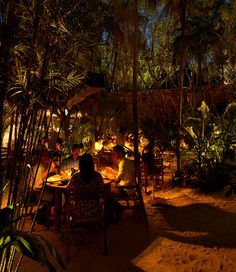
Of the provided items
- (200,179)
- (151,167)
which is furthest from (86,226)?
(200,179)

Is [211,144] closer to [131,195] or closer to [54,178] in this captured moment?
[131,195]

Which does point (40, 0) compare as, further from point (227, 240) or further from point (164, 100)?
point (164, 100)

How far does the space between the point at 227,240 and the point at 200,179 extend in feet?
8.95

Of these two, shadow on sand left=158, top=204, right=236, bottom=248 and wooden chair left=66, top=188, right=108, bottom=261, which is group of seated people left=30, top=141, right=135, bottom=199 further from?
shadow on sand left=158, top=204, right=236, bottom=248

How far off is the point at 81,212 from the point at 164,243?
4.01ft

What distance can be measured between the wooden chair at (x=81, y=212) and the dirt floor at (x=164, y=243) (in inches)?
10.2

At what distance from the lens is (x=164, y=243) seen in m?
4.21

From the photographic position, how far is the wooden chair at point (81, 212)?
12.6 ft

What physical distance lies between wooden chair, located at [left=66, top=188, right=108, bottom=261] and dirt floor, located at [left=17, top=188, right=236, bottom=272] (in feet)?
0.85

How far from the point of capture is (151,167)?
7.00 m

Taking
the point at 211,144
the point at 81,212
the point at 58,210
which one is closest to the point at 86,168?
the point at 81,212

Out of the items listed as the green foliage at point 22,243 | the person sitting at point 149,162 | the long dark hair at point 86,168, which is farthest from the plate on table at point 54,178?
the green foliage at point 22,243

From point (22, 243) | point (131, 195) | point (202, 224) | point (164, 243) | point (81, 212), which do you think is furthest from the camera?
point (131, 195)

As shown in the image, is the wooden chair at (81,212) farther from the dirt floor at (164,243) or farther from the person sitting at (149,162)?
the person sitting at (149,162)
